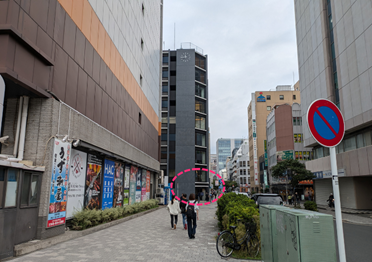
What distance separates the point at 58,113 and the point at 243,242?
774 centimetres

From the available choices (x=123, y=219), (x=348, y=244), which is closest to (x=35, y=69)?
(x=123, y=219)

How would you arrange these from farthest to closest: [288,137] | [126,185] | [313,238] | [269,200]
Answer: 1. [288,137]
2. [126,185]
3. [269,200]
4. [313,238]

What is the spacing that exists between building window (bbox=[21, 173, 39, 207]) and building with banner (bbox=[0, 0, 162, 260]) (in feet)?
0.10

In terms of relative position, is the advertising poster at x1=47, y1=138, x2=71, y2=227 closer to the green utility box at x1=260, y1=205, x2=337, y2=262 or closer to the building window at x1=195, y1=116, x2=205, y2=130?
the green utility box at x1=260, y1=205, x2=337, y2=262

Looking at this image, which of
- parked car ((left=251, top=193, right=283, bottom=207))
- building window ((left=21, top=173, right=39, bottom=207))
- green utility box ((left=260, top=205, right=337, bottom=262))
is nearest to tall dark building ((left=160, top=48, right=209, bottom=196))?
parked car ((left=251, top=193, right=283, bottom=207))

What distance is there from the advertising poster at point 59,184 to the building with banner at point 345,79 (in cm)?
2515

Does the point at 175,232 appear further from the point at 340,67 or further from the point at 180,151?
the point at 180,151

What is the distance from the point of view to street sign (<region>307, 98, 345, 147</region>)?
415 centimetres

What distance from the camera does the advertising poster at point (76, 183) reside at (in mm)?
12125

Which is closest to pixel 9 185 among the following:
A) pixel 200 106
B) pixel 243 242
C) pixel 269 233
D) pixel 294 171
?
pixel 243 242

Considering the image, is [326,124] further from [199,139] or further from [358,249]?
[199,139]

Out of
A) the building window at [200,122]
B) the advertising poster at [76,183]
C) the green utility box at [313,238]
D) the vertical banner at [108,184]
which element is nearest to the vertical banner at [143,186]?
the vertical banner at [108,184]

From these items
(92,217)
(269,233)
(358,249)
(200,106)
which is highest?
(200,106)

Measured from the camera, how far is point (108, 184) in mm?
17234
